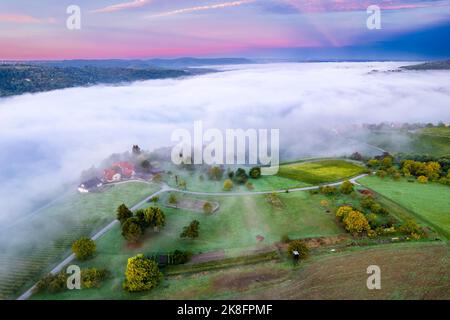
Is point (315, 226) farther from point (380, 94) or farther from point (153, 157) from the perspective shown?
point (380, 94)

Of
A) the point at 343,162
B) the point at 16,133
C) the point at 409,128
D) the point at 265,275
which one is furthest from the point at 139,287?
the point at 409,128

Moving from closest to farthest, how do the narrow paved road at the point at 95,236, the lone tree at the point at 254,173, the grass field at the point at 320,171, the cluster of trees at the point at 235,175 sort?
the narrow paved road at the point at 95,236 → the cluster of trees at the point at 235,175 → the lone tree at the point at 254,173 → the grass field at the point at 320,171

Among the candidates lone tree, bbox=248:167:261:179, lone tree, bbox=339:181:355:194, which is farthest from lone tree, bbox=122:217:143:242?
lone tree, bbox=339:181:355:194

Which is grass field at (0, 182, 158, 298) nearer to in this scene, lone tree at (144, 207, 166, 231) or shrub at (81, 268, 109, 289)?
shrub at (81, 268, 109, 289)

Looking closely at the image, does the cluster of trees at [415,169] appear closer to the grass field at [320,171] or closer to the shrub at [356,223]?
the grass field at [320,171]

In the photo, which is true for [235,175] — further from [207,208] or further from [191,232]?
[191,232]

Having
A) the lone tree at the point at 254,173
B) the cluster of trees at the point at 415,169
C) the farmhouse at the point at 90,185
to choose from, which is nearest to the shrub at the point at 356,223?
the lone tree at the point at 254,173
